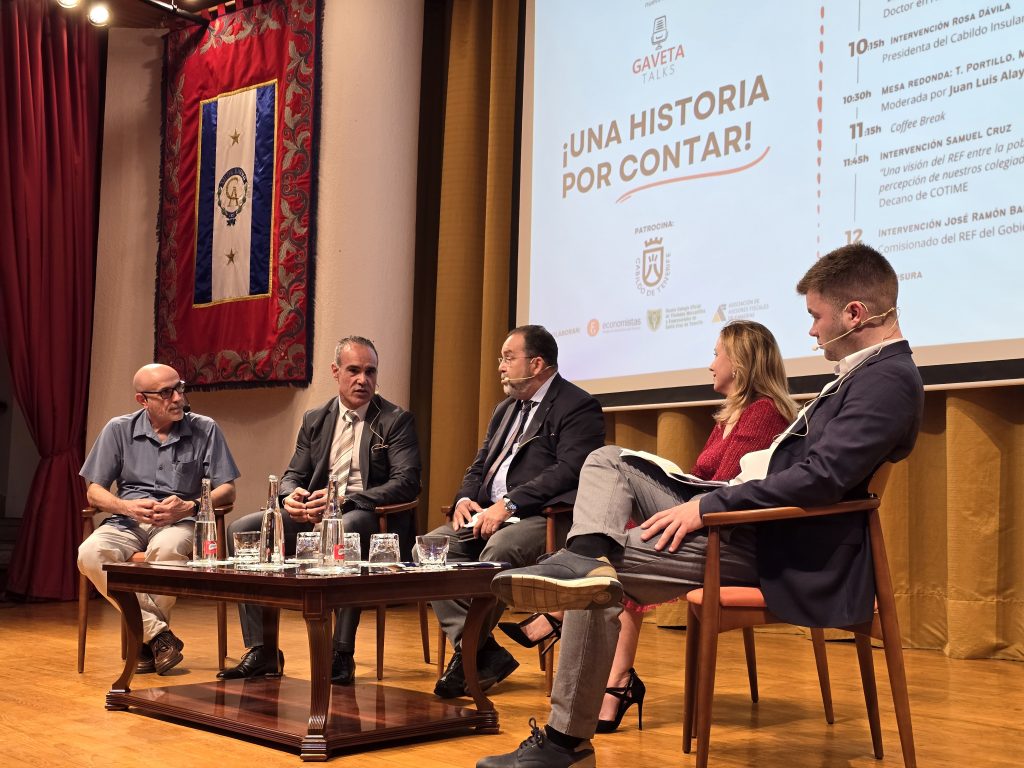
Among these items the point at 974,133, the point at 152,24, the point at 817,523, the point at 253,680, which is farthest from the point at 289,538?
the point at 152,24

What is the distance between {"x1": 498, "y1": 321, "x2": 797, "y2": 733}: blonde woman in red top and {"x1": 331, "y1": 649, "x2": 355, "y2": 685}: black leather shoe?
0.76m

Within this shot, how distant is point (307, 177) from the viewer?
5996mm

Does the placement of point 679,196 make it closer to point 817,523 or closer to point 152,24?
point 817,523

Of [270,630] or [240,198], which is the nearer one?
[270,630]

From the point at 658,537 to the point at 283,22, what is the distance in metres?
4.83

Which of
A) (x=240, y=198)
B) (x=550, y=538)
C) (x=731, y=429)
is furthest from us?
(x=240, y=198)

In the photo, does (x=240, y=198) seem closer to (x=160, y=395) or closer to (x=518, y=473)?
(x=160, y=395)

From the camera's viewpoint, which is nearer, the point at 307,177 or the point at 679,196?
the point at 679,196

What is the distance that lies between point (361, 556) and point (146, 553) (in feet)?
2.70

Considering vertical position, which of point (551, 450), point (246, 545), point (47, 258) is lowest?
point (246, 545)

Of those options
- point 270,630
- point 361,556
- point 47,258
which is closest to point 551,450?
point 361,556

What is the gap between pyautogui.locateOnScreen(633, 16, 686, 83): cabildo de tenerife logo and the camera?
16.1 ft

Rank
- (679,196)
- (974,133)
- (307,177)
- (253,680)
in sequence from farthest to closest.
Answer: (307,177) < (679,196) < (974,133) < (253,680)

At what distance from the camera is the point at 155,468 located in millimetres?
3918
